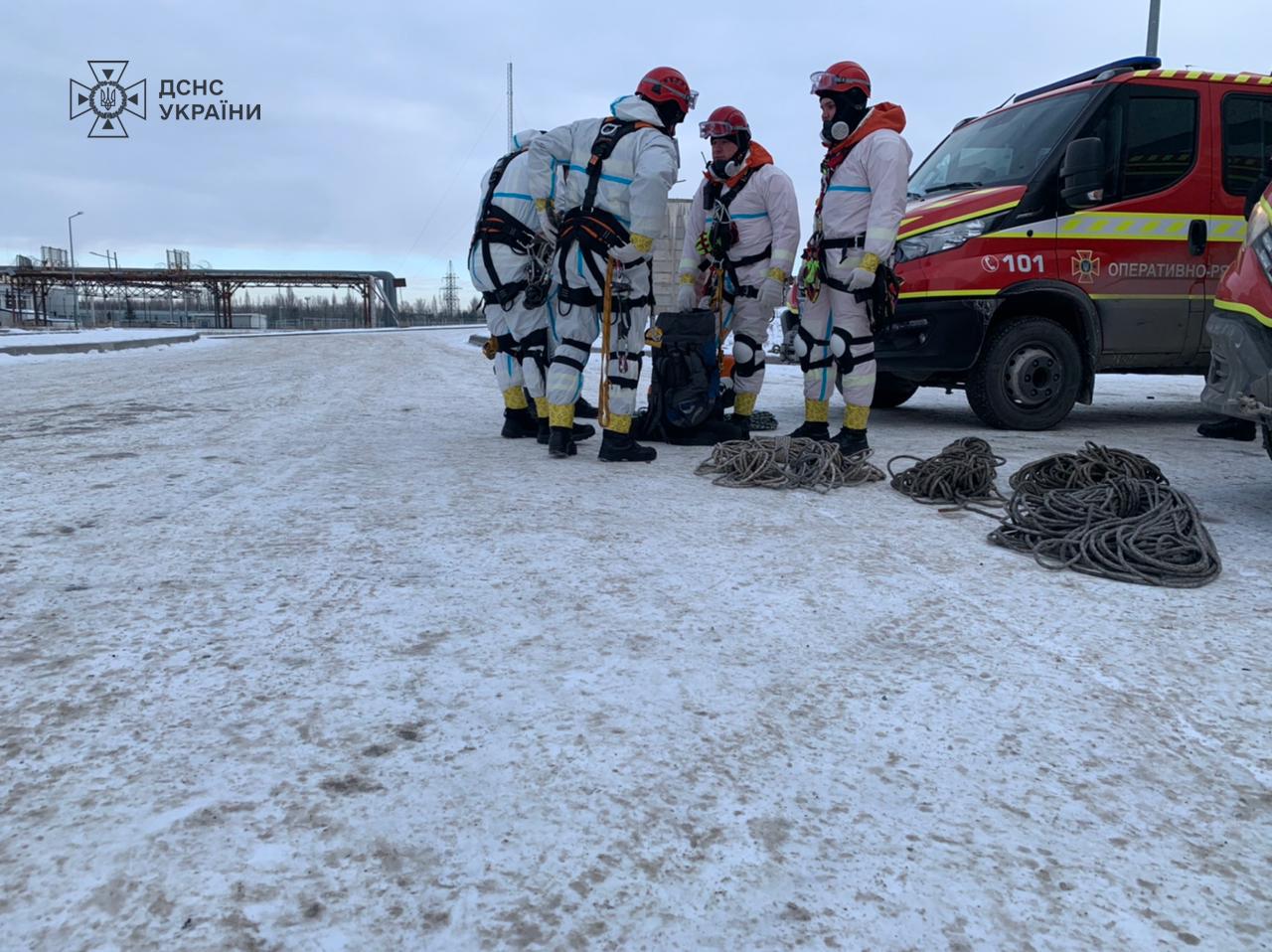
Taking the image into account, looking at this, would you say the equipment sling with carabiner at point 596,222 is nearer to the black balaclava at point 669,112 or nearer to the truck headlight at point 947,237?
the black balaclava at point 669,112

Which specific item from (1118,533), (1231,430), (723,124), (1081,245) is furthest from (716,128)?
(1231,430)

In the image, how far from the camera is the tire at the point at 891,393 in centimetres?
710

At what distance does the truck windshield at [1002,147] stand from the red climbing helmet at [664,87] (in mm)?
2506

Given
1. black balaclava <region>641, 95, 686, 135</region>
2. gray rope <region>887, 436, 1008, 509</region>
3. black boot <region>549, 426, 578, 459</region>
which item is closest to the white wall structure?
black balaclava <region>641, 95, 686, 135</region>

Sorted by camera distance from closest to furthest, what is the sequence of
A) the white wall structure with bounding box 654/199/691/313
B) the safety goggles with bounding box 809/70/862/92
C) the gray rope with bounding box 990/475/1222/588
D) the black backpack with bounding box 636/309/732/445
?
the gray rope with bounding box 990/475/1222/588 < the safety goggles with bounding box 809/70/862/92 < the black backpack with bounding box 636/309/732/445 < the white wall structure with bounding box 654/199/691/313

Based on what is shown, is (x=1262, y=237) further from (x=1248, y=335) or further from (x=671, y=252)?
(x=671, y=252)

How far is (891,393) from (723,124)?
3.04 m

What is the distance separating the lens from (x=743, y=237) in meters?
5.42

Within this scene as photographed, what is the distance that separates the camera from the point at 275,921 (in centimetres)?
113

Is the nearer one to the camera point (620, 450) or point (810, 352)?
point (620, 450)

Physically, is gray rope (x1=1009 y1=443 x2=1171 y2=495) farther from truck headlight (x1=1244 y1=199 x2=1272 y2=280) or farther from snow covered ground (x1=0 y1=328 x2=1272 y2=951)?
truck headlight (x1=1244 y1=199 x2=1272 y2=280)

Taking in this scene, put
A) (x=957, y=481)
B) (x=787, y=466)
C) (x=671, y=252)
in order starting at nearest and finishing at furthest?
(x=957, y=481), (x=787, y=466), (x=671, y=252)

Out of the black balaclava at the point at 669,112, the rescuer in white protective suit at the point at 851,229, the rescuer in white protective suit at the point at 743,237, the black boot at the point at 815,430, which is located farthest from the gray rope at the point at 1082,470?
the black balaclava at the point at 669,112

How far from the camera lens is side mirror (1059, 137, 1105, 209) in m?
5.05
